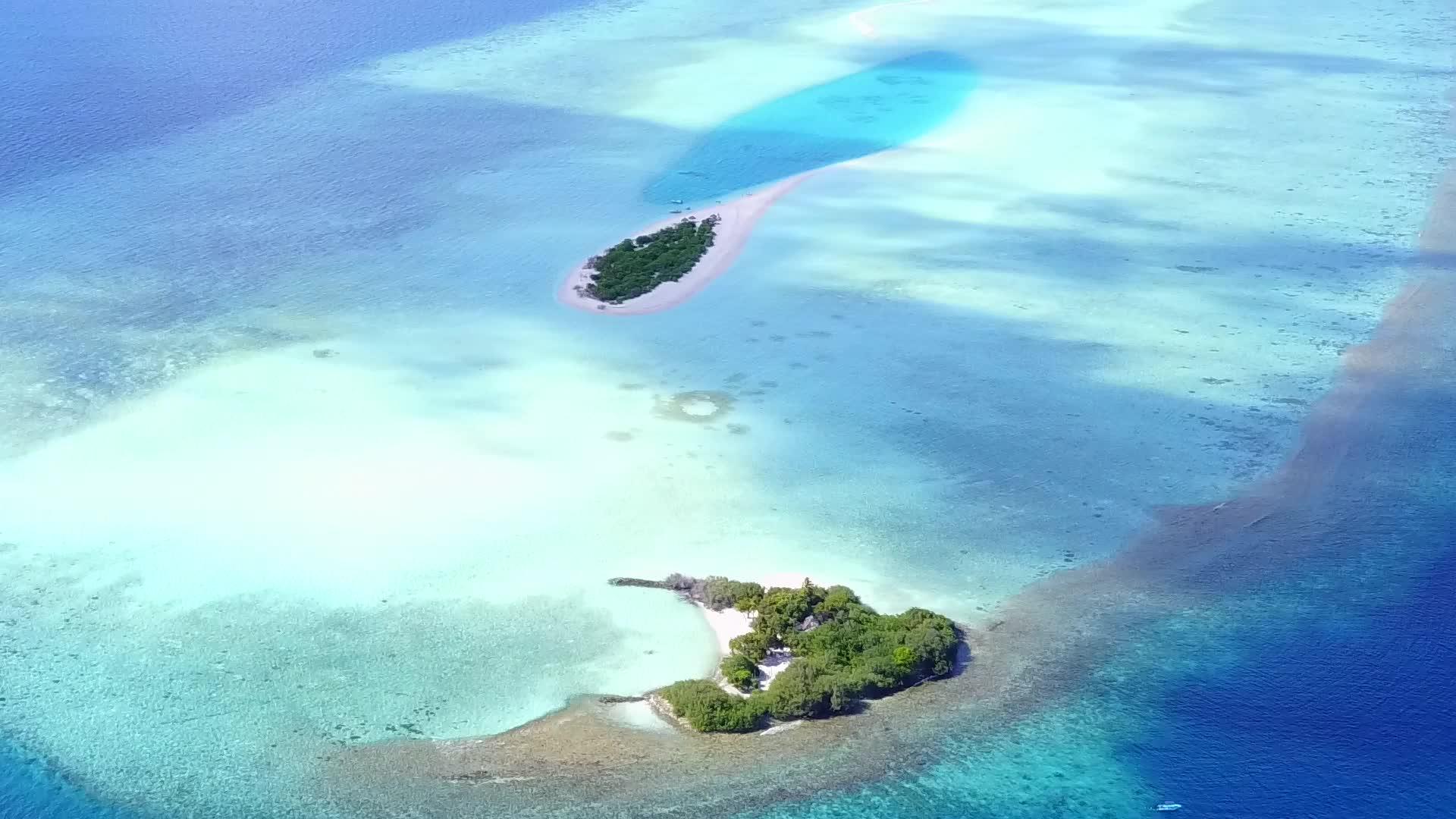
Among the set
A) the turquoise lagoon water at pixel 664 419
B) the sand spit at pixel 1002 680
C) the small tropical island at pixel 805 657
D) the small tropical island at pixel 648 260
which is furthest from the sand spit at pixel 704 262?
the sand spit at pixel 1002 680

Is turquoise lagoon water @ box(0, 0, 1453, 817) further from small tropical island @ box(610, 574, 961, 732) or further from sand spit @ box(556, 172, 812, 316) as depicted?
small tropical island @ box(610, 574, 961, 732)

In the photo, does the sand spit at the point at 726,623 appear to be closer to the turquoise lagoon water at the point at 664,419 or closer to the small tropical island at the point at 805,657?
the small tropical island at the point at 805,657

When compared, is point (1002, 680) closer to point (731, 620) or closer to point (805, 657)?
point (805, 657)

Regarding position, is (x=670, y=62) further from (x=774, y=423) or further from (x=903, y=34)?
(x=774, y=423)

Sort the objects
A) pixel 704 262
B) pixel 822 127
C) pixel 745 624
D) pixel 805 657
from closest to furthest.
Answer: pixel 805 657
pixel 745 624
pixel 704 262
pixel 822 127

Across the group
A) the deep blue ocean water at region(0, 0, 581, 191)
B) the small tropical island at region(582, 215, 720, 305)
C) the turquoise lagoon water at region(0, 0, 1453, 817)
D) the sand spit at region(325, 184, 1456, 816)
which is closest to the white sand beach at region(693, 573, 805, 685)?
the turquoise lagoon water at region(0, 0, 1453, 817)

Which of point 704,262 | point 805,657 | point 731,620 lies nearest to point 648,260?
point 704,262

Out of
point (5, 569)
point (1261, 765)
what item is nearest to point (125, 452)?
point (5, 569)
